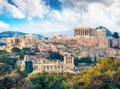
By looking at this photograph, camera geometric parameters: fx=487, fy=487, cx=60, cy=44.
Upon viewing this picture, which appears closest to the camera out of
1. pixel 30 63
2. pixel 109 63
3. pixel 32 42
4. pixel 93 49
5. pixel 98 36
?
pixel 109 63

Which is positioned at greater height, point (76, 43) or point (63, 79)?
point (63, 79)

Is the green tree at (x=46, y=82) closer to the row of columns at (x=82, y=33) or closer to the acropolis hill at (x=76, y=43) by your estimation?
the acropolis hill at (x=76, y=43)

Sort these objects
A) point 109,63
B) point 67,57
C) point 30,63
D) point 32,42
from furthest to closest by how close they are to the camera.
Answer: point 32,42 < point 67,57 < point 30,63 < point 109,63

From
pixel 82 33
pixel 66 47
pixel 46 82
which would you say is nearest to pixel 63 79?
pixel 46 82

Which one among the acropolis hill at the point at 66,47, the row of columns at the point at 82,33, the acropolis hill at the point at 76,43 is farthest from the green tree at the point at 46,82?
the row of columns at the point at 82,33

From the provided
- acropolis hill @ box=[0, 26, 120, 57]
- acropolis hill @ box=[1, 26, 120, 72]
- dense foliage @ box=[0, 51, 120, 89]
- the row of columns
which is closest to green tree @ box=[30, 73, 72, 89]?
dense foliage @ box=[0, 51, 120, 89]

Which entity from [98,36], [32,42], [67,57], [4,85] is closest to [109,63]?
[4,85]

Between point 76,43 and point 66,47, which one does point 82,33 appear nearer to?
point 76,43

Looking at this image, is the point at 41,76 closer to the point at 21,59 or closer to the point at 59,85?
the point at 59,85

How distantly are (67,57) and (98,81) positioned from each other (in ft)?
171

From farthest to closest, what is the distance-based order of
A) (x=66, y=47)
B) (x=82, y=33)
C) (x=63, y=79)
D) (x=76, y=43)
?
(x=82, y=33) → (x=76, y=43) → (x=66, y=47) → (x=63, y=79)

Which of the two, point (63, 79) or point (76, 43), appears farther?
point (76, 43)

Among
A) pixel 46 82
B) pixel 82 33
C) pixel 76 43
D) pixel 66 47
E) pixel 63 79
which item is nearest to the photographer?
pixel 46 82

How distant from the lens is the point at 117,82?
148 ft
